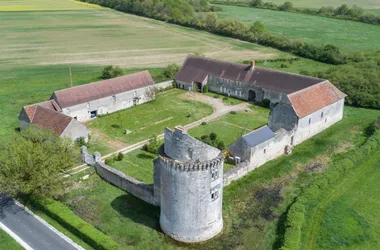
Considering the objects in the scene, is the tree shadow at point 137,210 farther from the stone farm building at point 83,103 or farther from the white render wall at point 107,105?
the white render wall at point 107,105

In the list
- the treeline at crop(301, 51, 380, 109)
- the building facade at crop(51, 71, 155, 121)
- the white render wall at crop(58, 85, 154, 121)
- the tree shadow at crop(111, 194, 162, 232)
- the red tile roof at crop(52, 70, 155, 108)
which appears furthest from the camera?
the treeline at crop(301, 51, 380, 109)

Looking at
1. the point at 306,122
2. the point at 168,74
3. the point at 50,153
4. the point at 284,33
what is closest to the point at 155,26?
the point at 284,33

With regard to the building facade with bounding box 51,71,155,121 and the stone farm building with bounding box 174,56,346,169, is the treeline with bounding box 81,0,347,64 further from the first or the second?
the building facade with bounding box 51,71,155,121

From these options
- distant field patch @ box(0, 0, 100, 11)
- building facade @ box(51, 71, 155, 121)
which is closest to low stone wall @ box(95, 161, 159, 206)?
building facade @ box(51, 71, 155, 121)

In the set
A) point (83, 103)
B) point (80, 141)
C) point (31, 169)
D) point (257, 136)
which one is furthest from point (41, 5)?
point (31, 169)

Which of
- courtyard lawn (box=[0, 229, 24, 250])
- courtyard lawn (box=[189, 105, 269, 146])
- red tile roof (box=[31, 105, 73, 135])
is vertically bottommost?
courtyard lawn (box=[0, 229, 24, 250])

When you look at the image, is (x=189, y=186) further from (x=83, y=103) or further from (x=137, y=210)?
(x=83, y=103)
